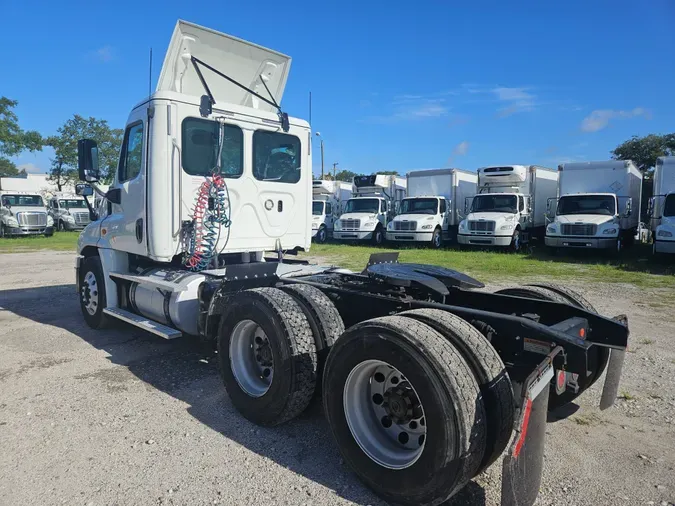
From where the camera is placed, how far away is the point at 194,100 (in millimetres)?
5637

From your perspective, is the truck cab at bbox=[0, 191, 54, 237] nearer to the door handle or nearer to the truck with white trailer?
the truck with white trailer

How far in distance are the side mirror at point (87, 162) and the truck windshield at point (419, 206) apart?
1722 centimetres

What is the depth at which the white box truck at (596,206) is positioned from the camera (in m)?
16.8

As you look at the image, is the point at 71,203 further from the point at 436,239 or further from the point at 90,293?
the point at 90,293

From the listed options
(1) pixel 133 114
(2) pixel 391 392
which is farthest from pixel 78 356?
(2) pixel 391 392

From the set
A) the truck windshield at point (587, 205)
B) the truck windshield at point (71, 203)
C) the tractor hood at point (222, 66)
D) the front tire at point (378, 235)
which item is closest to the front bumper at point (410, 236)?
the front tire at point (378, 235)

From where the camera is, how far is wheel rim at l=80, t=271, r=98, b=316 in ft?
22.3

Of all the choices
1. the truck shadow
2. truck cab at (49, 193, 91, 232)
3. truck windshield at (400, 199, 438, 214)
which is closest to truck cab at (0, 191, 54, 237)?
truck cab at (49, 193, 91, 232)

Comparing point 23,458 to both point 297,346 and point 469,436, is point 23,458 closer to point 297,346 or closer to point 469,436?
point 297,346

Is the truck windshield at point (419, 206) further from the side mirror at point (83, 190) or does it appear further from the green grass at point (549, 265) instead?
the side mirror at point (83, 190)

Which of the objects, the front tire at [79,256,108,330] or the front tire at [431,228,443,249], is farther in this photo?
the front tire at [431,228,443,249]

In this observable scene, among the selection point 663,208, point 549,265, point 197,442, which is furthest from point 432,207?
point 197,442

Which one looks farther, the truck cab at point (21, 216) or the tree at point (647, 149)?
the tree at point (647, 149)

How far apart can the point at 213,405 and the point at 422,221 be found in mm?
17725
